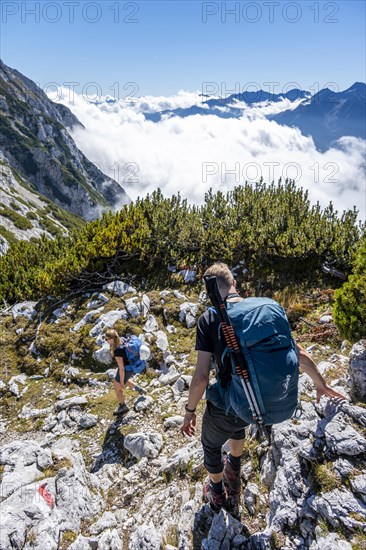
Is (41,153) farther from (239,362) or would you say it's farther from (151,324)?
(239,362)

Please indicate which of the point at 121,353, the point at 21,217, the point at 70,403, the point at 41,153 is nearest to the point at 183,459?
the point at 121,353

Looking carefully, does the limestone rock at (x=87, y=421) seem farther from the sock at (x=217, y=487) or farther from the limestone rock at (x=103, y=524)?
the sock at (x=217, y=487)

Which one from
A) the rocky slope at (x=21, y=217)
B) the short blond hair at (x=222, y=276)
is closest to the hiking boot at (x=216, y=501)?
the short blond hair at (x=222, y=276)

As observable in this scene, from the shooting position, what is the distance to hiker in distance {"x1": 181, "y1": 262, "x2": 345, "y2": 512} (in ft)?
11.0

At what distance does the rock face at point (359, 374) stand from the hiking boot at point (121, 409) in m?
5.09

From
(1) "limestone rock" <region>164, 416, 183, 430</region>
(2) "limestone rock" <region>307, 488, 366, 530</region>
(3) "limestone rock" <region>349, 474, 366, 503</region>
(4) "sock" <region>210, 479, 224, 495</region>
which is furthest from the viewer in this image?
(1) "limestone rock" <region>164, 416, 183, 430</region>

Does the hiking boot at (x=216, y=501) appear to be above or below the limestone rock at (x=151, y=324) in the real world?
above

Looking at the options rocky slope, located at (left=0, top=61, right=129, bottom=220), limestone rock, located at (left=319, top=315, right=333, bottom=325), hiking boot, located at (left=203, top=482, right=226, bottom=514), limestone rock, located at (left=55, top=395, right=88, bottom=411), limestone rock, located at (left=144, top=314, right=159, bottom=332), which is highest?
rocky slope, located at (left=0, top=61, right=129, bottom=220)

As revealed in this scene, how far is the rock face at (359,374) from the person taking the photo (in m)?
4.66

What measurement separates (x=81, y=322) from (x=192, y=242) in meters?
5.35

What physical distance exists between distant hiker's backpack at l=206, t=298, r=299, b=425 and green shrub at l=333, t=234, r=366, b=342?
8.59 ft

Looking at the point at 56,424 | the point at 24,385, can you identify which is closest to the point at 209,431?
the point at 56,424

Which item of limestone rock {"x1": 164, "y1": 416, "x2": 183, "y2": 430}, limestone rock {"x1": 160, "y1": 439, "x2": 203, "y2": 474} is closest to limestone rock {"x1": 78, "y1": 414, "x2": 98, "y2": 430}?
limestone rock {"x1": 164, "y1": 416, "x2": 183, "y2": 430}

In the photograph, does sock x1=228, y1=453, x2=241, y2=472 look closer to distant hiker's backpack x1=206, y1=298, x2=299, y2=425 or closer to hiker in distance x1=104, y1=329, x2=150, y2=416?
distant hiker's backpack x1=206, y1=298, x2=299, y2=425
